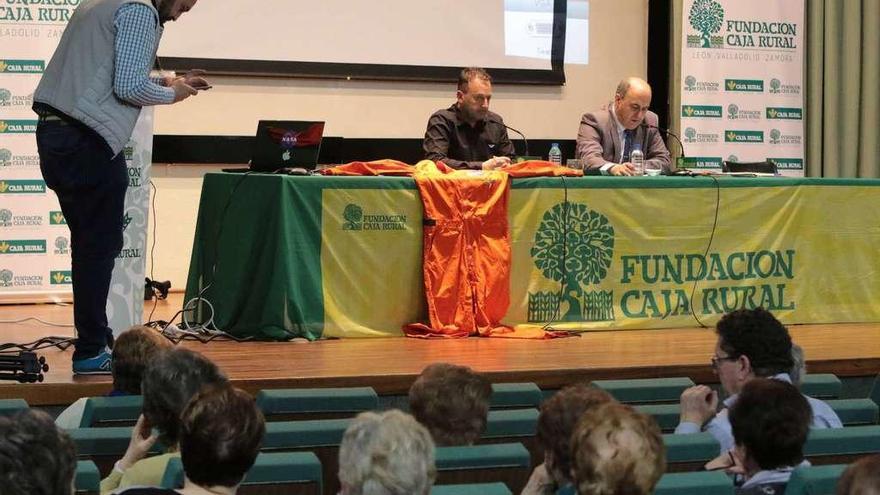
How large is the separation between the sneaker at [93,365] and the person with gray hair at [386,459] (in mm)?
2494

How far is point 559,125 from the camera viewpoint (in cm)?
848

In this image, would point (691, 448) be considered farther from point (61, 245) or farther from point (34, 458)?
point (61, 245)

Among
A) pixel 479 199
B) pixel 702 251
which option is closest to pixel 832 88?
pixel 702 251

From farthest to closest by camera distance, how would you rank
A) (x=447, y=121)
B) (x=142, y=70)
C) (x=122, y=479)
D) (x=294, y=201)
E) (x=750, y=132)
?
(x=750, y=132) < (x=447, y=121) < (x=294, y=201) < (x=142, y=70) < (x=122, y=479)

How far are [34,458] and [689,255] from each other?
437 cm

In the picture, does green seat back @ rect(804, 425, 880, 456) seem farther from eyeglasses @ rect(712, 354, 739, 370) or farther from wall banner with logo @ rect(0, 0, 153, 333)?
wall banner with logo @ rect(0, 0, 153, 333)

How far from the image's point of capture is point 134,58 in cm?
409

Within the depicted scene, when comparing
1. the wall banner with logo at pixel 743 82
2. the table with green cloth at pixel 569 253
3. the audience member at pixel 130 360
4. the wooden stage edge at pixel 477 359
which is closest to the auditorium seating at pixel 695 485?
the audience member at pixel 130 360

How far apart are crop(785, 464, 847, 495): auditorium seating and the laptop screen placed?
11.5 feet

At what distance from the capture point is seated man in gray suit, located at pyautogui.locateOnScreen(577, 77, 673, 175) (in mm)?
6305

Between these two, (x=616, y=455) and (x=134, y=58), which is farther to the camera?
(x=134, y=58)

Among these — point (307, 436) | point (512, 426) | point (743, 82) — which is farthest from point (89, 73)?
point (743, 82)

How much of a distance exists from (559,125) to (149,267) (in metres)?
2.88

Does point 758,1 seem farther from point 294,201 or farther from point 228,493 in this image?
point 228,493
